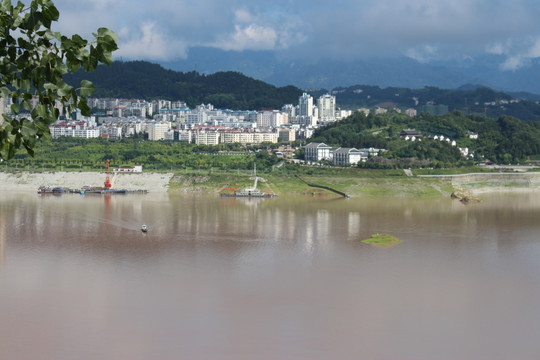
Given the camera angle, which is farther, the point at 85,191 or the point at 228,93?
the point at 228,93

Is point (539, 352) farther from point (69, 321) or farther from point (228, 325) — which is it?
point (69, 321)

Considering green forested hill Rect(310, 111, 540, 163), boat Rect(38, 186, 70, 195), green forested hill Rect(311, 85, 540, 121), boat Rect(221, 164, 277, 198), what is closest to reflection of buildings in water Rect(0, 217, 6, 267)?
boat Rect(38, 186, 70, 195)

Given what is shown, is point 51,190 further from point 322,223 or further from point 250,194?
point 322,223

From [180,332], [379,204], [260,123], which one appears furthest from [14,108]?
[260,123]

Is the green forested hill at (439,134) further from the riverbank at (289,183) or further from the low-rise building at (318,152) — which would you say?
the riverbank at (289,183)

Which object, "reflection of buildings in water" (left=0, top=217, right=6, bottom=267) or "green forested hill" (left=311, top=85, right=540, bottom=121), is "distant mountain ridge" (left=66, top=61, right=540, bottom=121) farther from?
"reflection of buildings in water" (left=0, top=217, right=6, bottom=267)

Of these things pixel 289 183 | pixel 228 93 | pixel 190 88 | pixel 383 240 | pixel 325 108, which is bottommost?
pixel 383 240

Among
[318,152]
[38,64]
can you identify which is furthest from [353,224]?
[38,64]

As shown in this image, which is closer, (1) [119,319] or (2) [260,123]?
(1) [119,319]
